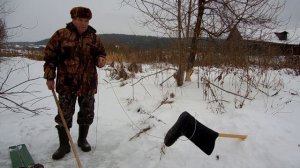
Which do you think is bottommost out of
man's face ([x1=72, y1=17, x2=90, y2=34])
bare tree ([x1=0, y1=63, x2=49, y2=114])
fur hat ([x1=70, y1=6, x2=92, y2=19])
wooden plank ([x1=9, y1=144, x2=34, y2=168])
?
wooden plank ([x1=9, y1=144, x2=34, y2=168])

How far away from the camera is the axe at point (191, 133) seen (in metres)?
3.01

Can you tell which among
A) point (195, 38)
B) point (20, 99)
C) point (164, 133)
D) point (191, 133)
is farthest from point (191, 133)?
point (20, 99)

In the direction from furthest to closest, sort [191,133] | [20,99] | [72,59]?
1. [20,99]
2. [72,59]
3. [191,133]

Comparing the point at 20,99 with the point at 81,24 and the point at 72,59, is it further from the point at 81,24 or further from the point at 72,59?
the point at 81,24

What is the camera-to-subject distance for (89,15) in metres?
3.50

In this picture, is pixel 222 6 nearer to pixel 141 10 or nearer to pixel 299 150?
pixel 141 10

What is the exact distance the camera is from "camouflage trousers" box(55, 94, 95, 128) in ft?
12.1

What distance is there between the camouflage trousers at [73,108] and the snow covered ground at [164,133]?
461mm

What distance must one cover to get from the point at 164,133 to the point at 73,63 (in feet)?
5.51

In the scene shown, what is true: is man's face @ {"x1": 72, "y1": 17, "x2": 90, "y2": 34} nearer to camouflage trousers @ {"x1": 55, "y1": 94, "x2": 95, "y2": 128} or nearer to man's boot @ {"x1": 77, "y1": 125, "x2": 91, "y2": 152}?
camouflage trousers @ {"x1": 55, "y1": 94, "x2": 95, "y2": 128}

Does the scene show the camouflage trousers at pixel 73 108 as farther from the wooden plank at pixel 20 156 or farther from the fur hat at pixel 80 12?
the fur hat at pixel 80 12

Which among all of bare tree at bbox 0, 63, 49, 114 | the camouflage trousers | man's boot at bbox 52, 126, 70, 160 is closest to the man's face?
the camouflage trousers

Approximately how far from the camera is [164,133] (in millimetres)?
4336

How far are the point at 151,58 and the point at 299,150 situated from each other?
7.74 m
